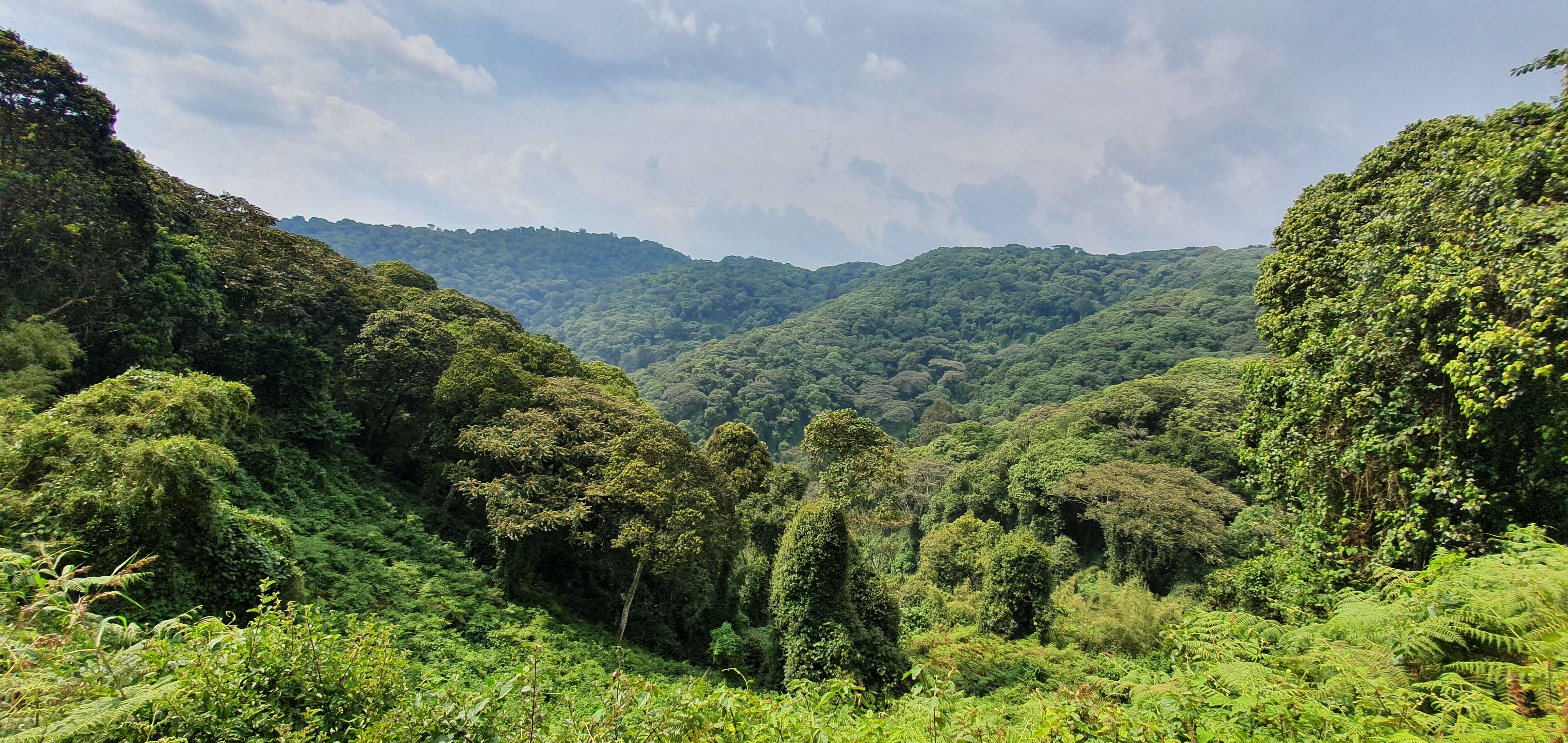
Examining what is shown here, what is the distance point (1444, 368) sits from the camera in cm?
510

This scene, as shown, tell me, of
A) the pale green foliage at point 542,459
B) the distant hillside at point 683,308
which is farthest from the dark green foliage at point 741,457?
the distant hillside at point 683,308

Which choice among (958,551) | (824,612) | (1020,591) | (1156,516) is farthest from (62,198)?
(1156,516)

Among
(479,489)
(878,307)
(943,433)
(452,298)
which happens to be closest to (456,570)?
(479,489)

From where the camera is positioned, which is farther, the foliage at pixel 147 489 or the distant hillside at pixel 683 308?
the distant hillside at pixel 683 308

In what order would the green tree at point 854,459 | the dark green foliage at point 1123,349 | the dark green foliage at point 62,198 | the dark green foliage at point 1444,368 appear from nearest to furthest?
the dark green foliage at point 1444,368 < the dark green foliage at point 62,198 < the green tree at point 854,459 < the dark green foliage at point 1123,349

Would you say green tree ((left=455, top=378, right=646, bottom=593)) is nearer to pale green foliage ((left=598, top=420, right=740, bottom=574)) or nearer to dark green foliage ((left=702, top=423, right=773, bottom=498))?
pale green foliage ((left=598, top=420, right=740, bottom=574))

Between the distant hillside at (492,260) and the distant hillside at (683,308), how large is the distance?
9390 millimetres

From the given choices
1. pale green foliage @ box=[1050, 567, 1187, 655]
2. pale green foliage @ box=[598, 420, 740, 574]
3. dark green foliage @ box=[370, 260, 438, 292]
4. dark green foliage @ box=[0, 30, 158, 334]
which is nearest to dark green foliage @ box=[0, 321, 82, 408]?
dark green foliage @ box=[0, 30, 158, 334]

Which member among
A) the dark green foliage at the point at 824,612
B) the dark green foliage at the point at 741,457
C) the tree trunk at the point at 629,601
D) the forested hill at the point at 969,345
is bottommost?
the tree trunk at the point at 629,601

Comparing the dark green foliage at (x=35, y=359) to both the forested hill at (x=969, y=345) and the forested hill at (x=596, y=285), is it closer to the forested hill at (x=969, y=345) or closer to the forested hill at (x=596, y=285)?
the forested hill at (x=969, y=345)

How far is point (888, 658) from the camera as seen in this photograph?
11398 millimetres

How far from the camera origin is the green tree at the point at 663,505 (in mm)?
12875

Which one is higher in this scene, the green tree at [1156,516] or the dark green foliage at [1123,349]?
the dark green foliage at [1123,349]

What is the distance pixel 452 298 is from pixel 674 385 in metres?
42.5
